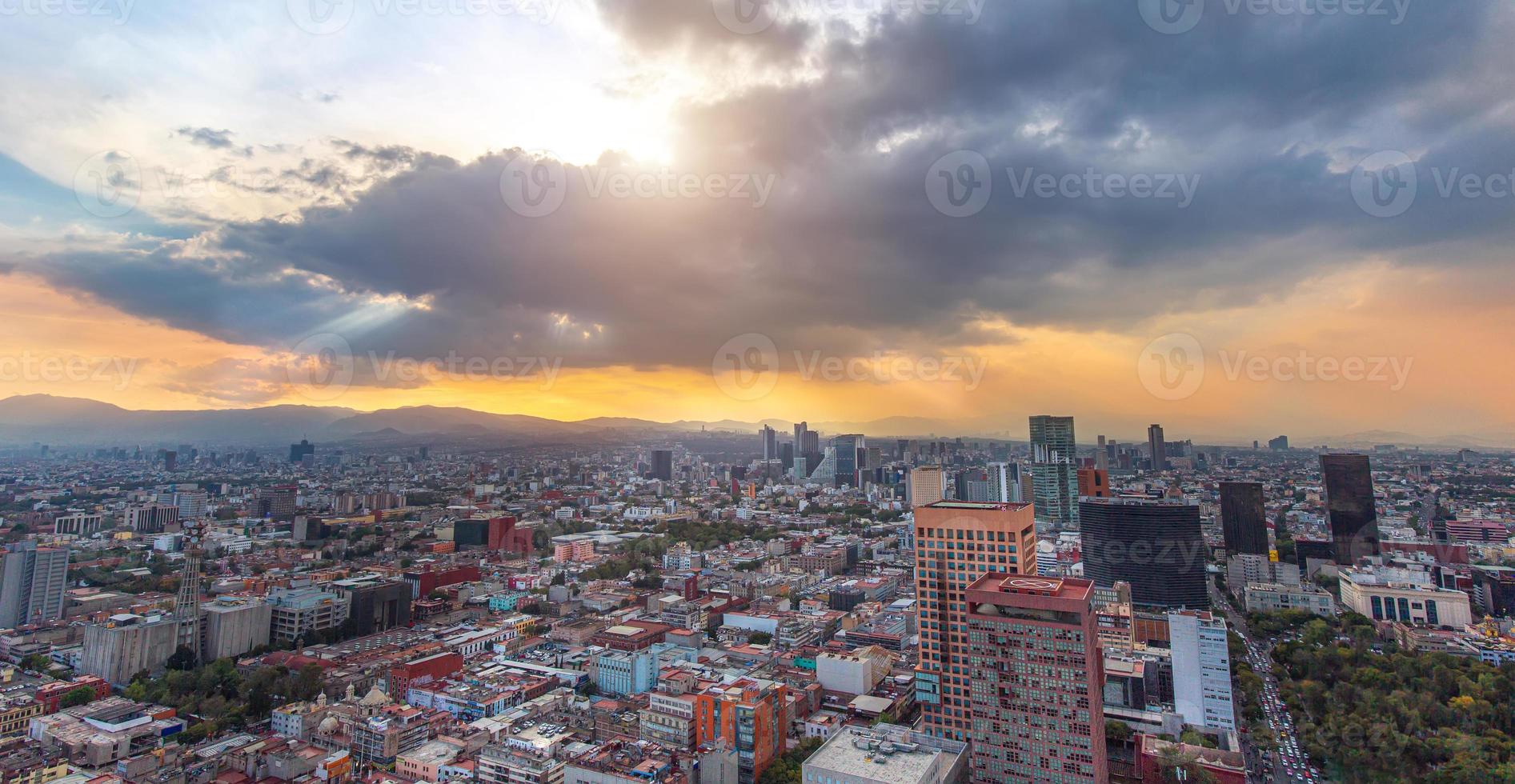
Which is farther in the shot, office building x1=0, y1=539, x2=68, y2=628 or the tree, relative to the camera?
office building x1=0, y1=539, x2=68, y2=628

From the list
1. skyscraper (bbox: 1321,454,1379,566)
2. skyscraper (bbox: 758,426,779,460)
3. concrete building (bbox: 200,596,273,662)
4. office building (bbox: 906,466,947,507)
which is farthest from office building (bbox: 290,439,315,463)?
skyscraper (bbox: 1321,454,1379,566)

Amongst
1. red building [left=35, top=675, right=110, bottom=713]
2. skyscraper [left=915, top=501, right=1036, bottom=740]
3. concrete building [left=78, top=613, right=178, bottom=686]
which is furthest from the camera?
concrete building [left=78, top=613, right=178, bottom=686]

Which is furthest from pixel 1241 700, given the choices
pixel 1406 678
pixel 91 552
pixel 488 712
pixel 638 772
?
pixel 91 552

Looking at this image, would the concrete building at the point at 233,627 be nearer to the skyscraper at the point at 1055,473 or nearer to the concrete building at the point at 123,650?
the concrete building at the point at 123,650

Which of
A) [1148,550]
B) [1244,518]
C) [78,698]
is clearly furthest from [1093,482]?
[78,698]

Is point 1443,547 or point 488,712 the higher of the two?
point 1443,547

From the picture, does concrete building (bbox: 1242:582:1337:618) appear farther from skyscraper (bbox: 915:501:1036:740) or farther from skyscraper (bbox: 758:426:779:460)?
skyscraper (bbox: 758:426:779:460)

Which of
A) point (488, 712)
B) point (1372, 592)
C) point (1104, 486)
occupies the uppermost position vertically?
point (1104, 486)

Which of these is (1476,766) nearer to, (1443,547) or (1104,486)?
(1443,547)
